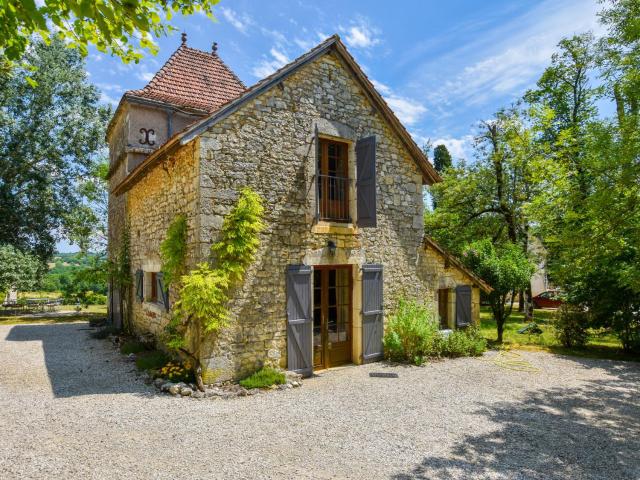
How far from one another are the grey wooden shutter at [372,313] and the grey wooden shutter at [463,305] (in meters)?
2.79

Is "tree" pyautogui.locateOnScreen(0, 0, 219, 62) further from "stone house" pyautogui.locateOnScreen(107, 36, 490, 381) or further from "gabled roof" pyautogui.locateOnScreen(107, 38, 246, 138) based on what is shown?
"gabled roof" pyautogui.locateOnScreen(107, 38, 246, 138)

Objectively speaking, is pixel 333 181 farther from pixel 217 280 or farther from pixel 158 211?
pixel 158 211

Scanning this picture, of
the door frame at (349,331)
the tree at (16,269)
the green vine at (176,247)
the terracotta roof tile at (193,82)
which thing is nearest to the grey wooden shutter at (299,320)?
the door frame at (349,331)

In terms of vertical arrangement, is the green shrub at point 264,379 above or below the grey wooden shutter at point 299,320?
below

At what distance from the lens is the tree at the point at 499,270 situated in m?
11.0

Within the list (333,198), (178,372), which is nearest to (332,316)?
(333,198)

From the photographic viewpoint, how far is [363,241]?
28.1ft

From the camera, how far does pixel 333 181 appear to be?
8.43 m

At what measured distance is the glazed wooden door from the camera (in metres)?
8.06

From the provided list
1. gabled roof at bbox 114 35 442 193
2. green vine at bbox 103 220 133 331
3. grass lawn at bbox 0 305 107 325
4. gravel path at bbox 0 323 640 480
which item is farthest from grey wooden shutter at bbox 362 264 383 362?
grass lawn at bbox 0 305 107 325

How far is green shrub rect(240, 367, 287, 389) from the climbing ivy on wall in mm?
765

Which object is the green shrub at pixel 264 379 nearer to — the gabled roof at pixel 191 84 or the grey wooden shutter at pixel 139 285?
the grey wooden shutter at pixel 139 285

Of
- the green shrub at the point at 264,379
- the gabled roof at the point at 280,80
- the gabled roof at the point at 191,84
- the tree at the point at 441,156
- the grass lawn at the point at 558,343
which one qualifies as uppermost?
the tree at the point at 441,156

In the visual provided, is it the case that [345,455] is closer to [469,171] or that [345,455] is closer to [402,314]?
[402,314]
